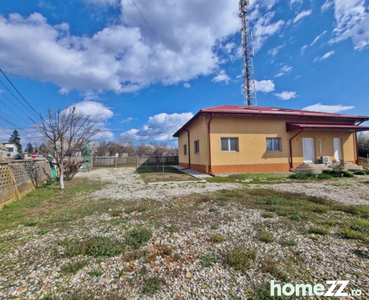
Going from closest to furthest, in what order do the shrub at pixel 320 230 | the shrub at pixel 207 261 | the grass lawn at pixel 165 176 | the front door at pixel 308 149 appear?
the shrub at pixel 207 261 < the shrub at pixel 320 230 < the grass lawn at pixel 165 176 < the front door at pixel 308 149

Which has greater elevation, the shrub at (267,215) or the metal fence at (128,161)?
the metal fence at (128,161)

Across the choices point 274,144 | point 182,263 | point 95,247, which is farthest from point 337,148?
point 95,247

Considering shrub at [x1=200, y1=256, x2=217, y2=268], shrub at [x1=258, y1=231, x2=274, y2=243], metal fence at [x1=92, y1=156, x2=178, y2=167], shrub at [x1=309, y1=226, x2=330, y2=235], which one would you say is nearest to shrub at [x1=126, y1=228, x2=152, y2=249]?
shrub at [x1=200, y1=256, x2=217, y2=268]

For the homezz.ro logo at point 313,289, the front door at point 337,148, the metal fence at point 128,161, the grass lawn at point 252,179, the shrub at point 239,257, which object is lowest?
the homezz.ro logo at point 313,289

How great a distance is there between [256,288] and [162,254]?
1.28 metres

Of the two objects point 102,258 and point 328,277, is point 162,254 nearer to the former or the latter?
point 102,258

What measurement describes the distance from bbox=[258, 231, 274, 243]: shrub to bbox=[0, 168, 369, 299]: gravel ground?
0.06 m

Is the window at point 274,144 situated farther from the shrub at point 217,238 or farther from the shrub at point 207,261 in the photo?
the shrub at point 207,261

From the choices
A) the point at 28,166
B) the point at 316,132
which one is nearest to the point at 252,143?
the point at 316,132

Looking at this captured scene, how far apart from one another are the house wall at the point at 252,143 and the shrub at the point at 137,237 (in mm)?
8305

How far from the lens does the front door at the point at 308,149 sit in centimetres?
1277

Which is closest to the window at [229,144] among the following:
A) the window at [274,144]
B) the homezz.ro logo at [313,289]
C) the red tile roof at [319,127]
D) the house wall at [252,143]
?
the house wall at [252,143]

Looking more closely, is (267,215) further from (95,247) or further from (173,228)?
(95,247)

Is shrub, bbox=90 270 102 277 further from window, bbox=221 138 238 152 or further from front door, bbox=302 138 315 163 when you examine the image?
front door, bbox=302 138 315 163
